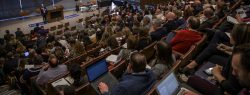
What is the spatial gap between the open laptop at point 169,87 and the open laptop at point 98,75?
0.79 meters

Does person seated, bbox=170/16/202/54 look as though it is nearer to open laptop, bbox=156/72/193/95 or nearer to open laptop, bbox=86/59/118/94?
open laptop, bbox=86/59/118/94

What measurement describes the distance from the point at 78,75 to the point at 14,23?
13.3 m

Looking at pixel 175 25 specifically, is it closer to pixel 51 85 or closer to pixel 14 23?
pixel 51 85

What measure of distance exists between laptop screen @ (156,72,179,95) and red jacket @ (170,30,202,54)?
155 cm

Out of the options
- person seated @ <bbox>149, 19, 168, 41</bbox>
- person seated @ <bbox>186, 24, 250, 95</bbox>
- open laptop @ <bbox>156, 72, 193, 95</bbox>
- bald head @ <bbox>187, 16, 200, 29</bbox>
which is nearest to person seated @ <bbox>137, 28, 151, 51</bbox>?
person seated @ <bbox>149, 19, 168, 41</bbox>

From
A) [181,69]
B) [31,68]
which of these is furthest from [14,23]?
[181,69]

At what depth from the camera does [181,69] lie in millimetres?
3361

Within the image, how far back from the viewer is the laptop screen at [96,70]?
2863 millimetres

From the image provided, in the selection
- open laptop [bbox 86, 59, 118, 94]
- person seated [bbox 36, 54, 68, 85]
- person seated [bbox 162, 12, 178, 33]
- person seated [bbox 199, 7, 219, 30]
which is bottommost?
person seated [bbox 36, 54, 68, 85]

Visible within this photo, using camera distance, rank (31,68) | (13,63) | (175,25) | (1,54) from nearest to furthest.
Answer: (31,68) → (175,25) → (13,63) → (1,54)

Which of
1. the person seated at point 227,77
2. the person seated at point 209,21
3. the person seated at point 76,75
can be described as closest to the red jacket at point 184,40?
the person seated at point 209,21

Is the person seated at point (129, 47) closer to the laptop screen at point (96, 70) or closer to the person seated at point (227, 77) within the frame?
the laptop screen at point (96, 70)

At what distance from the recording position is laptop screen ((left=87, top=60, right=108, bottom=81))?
286cm

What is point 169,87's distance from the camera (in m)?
2.33
